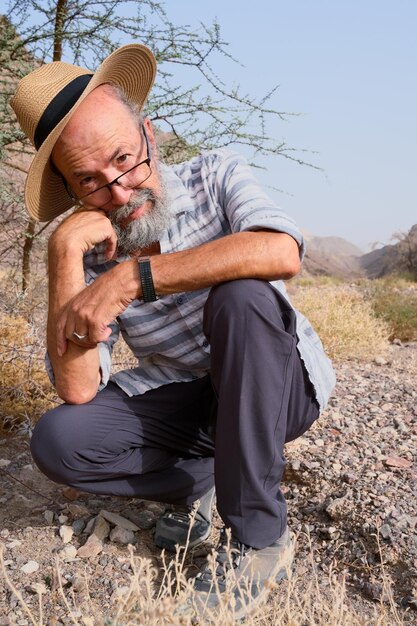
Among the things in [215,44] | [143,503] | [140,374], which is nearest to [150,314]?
[140,374]

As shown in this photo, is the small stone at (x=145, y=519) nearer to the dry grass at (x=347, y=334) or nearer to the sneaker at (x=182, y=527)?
the sneaker at (x=182, y=527)

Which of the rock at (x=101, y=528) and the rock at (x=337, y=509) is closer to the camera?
the rock at (x=101, y=528)

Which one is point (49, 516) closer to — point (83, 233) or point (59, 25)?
point (83, 233)

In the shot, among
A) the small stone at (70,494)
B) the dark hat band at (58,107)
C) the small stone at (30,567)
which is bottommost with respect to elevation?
the small stone at (70,494)

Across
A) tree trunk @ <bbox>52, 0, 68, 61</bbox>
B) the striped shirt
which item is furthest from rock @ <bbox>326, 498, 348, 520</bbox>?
tree trunk @ <bbox>52, 0, 68, 61</bbox>

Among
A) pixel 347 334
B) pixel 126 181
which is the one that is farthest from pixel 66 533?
pixel 347 334

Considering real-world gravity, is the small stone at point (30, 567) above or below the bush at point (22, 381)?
below

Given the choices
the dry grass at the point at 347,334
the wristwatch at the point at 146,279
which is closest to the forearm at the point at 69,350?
the wristwatch at the point at 146,279

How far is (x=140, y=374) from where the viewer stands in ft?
9.15

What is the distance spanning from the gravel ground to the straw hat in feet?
3.96

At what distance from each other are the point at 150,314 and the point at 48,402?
159cm

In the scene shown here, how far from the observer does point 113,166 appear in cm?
259

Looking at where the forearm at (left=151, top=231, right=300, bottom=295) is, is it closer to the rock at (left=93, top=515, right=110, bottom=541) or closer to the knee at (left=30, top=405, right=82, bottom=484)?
the knee at (left=30, top=405, right=82, bottom=484)

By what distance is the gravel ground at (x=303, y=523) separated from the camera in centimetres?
245
